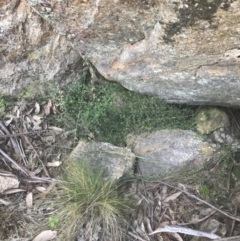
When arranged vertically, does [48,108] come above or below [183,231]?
above

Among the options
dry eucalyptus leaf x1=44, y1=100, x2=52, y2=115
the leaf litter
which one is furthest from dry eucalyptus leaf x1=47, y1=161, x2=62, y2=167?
dry eucalyptus leaf x1=44, y1=100, x2=52, y2=115

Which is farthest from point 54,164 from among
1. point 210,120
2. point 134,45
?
point 210,120

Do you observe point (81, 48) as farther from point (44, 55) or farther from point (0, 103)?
point (0, 103)

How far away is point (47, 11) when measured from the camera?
7.69 ft

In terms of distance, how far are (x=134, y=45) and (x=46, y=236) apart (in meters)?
1.20

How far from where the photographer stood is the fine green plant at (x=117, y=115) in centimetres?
283

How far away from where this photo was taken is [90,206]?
2.51 m

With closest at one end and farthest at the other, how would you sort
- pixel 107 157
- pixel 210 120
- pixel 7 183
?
pixel 7 183 < pixel 107 157 < pixel 210 120

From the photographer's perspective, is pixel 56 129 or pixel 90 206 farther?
pixel 56 129

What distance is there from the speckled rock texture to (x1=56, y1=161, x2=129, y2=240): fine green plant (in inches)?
26.0

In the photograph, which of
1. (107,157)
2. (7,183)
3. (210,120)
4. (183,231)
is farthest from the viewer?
(210,120)

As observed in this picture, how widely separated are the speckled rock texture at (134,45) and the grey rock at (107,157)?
1.39 ft

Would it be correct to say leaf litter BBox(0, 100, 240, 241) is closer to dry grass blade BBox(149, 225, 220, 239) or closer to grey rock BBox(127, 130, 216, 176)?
dry grass blade BBox(149, 225, 220, 239)

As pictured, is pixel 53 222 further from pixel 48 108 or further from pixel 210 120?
pixel 210 120
